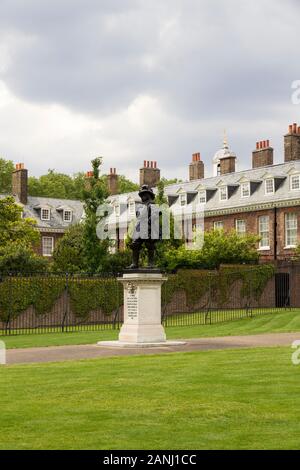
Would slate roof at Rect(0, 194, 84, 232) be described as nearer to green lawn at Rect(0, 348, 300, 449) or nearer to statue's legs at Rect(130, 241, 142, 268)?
statue's legs at Rect(130, 241, 142, 268)

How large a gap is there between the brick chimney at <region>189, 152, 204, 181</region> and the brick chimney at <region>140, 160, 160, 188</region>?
9.84 feet

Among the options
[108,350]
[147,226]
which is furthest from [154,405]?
[147,226]

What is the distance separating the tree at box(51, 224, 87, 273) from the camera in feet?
156

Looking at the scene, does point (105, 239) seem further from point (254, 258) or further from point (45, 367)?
point (45, 367)

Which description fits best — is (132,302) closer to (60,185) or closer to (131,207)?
(131,207)

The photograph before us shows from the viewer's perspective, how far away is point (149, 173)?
218ft

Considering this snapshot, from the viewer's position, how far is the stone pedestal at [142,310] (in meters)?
20.5

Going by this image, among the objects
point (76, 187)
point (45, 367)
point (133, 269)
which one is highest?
point (76, 187)

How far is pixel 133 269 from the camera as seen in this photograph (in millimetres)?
20625

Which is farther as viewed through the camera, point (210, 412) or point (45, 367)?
point (45, 367)

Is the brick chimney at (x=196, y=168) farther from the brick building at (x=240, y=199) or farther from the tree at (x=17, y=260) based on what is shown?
the tree at (x=17, y=260)

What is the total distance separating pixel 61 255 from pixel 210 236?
33.0ft
